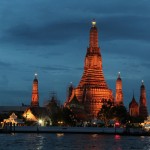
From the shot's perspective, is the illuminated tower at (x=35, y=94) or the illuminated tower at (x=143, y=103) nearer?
the illuminated tower at (x=35, y=94)

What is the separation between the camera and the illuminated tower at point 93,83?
156m

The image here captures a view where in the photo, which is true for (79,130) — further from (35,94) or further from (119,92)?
(119,92)

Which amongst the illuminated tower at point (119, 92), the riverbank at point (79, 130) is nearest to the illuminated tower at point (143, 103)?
the illuminated tower at point (119, 92)

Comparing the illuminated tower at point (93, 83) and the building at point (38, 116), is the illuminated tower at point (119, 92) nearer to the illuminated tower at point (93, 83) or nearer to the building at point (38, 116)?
the illuminated tower at point (93, 83)

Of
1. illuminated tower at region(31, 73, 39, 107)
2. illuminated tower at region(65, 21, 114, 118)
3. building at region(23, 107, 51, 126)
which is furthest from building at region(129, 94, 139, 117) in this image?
building at region(23, 107, 51, 126)

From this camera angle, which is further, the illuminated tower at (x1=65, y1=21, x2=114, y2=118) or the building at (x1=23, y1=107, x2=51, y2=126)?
the illuminated tower at (x1=65, y1=21, x2=114, y2=118)

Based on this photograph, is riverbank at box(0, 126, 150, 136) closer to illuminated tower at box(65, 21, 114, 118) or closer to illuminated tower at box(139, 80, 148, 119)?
illuminated tower at box(65, 21, 114, 118)

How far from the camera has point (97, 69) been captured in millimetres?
160625

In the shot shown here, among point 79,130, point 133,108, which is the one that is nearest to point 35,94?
point 133,108

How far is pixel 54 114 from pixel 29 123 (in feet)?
30.7

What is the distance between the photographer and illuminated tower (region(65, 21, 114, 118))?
156 m

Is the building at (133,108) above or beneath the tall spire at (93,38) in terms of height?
beneath

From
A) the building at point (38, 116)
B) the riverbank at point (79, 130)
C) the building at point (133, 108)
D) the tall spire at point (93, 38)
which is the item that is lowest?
the riverbank at point (79, 130)

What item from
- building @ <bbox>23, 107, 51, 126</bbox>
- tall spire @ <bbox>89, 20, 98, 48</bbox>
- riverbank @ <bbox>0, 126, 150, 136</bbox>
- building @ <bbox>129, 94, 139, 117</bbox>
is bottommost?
riverbank @ <bbox>0, 126, 150, 136</bbox>
